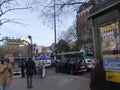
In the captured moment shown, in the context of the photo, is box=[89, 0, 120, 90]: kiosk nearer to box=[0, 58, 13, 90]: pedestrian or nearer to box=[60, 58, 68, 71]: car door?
box=[0, 58, 13, 90]: pedestrian

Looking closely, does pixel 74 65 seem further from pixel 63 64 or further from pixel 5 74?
pixel 5 74

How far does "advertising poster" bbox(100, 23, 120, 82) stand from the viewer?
7.59 meters

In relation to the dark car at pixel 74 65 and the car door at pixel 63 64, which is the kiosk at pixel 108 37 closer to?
the dark car at pixel 74 65

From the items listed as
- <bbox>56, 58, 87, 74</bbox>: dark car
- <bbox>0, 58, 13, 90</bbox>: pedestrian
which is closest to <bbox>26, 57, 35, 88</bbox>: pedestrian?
<bbox>0, 58, 13, 90</bbox>: pedestrian

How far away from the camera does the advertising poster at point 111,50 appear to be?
759 centimetres

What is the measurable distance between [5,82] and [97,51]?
6.84 metres

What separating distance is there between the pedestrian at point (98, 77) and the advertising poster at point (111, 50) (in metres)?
0.16

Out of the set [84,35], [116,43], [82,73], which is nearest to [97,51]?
[116,43]

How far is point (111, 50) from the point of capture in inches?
308

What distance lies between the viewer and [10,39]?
5722 centimetres

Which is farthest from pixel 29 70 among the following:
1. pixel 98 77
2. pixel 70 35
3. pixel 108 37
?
pixel 70 35

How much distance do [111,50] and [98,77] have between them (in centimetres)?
102

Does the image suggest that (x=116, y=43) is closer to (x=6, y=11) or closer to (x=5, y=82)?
(x=5, y=82)

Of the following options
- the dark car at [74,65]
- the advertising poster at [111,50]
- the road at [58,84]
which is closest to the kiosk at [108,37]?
the advertising poster at [111,50]
